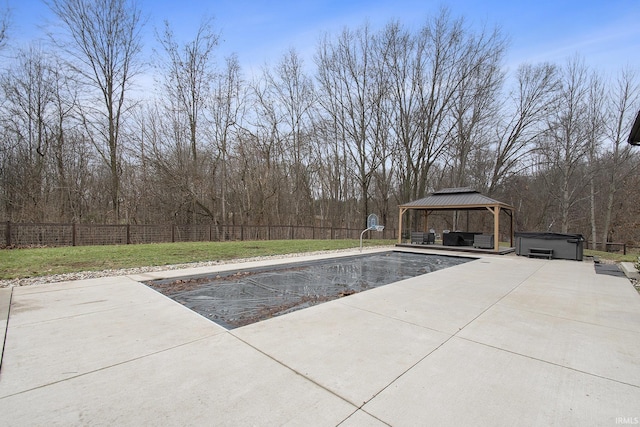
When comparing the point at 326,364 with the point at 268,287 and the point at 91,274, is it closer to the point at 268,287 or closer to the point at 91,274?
the point at 268,287

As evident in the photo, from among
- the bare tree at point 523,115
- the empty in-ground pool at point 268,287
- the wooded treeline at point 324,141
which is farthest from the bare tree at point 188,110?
the bare tree at point 523,115

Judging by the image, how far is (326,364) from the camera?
97.6 inches

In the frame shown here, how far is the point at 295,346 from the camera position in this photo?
111 inches

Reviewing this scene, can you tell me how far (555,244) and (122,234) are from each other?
16401 millimetres

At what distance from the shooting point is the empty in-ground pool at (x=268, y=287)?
13.3ft

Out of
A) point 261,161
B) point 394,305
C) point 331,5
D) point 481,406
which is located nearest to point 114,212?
point 261,161

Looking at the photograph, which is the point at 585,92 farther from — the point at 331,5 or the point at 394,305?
the point at 394,305

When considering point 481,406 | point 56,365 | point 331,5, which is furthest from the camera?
point 331,5

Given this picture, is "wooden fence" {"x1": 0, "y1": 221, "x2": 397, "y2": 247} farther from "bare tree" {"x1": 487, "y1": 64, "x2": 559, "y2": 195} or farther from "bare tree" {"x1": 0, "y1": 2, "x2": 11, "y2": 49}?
"bare tree" {"x1": 487, "y1": 64, "x2": 559, "y2": 195}

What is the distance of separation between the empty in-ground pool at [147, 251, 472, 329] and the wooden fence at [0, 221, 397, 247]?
7.05m

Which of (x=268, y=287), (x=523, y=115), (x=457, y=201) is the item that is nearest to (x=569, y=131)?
(x=523, y=115)

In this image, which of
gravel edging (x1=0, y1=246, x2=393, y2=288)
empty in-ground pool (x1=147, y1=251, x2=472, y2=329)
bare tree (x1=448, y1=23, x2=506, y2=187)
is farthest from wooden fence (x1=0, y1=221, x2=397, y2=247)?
bare tree (x1=448, y1=23, x2=506, y2=187)

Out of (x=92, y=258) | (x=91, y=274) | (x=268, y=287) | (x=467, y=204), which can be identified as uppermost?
(x=467, y=204)

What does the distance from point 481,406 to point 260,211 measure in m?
17.5
